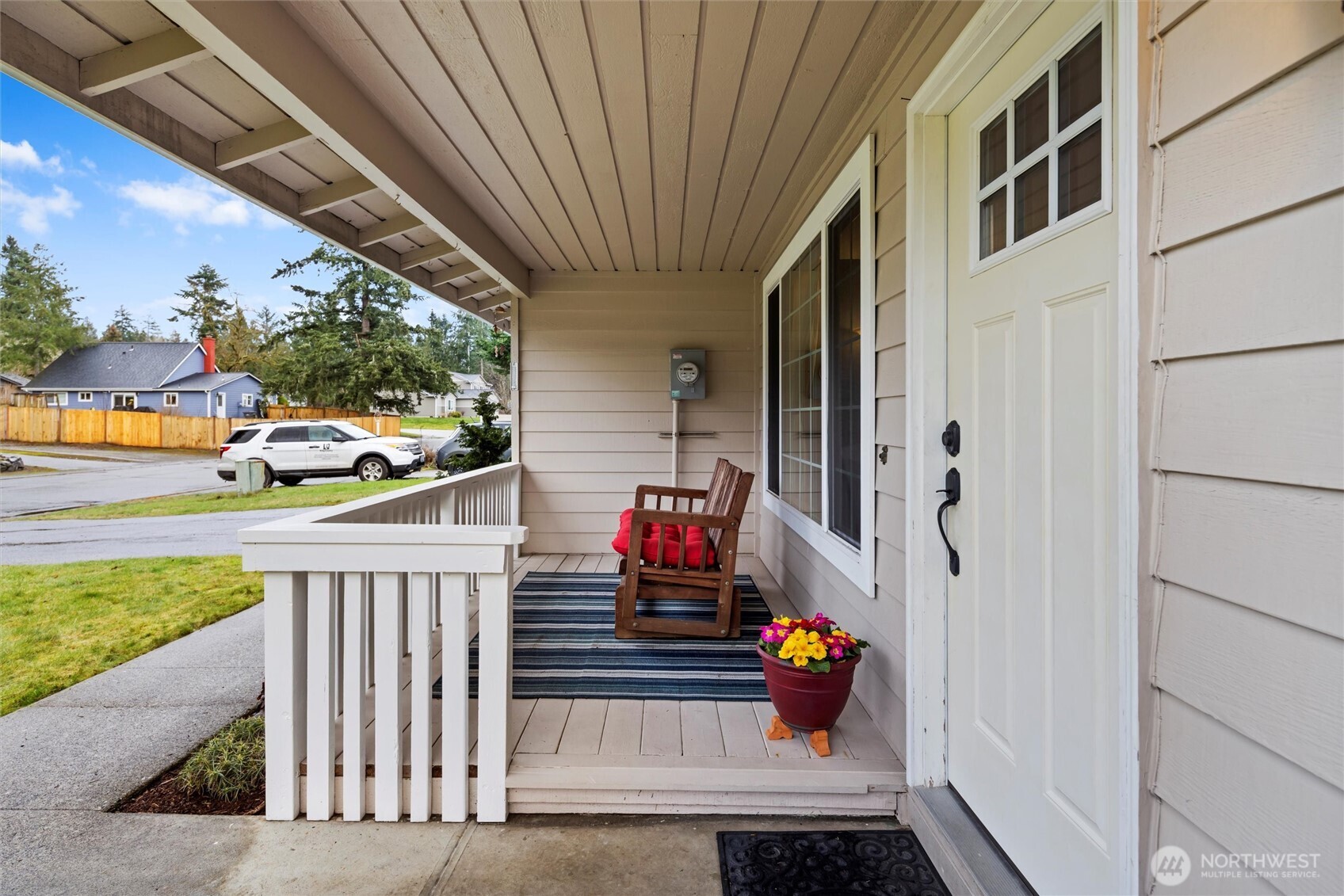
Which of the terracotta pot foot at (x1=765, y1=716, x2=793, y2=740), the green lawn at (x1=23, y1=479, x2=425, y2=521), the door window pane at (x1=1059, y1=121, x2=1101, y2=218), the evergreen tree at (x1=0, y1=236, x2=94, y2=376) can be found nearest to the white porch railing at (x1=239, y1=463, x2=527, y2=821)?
the terracotta pot foot at (x1=765, y1=716, x2=793, y2=740)

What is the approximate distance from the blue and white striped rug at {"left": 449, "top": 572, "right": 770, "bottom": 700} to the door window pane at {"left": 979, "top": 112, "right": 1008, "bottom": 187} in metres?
1.90

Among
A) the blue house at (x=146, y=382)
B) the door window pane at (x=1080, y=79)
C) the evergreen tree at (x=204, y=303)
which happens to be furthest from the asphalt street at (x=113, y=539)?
the evergreen tree at (x=204, y=303)

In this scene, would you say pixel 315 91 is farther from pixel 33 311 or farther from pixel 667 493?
pixel 33 311

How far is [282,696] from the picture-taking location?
5.87 ft

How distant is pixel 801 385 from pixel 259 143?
2666mm

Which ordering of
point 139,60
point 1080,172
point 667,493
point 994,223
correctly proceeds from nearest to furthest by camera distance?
point 1080,172
point 994,223
point 139,60
point 667,493

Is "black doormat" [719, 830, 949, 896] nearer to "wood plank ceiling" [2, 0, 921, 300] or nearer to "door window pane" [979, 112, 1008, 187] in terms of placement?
"door window pane" [979, 112, 1008, 187]

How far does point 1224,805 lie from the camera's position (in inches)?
31.7

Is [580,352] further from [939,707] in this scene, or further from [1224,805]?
[1224,805]

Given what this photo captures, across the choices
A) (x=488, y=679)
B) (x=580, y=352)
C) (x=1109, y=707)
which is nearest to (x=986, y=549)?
(x=1109, y=707)

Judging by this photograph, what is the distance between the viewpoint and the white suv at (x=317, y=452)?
7734 millimetres

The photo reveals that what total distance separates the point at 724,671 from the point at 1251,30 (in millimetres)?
2450

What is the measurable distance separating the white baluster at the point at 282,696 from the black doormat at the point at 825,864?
4.11 feet

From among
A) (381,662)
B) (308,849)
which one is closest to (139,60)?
(381,662)
